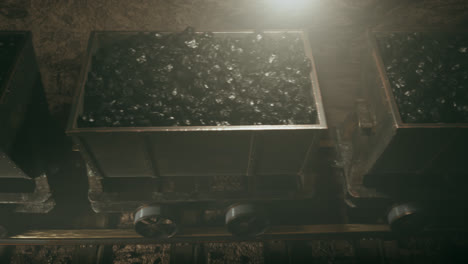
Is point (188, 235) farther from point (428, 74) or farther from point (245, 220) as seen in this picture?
point (428, 74)

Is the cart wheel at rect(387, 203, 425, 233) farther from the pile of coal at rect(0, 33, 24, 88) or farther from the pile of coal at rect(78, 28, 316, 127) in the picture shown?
the pile of coal at rect(0, 33, 24, 88)

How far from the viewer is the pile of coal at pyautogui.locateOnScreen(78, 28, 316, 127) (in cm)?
304

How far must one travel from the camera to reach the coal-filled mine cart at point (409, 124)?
3.03 m

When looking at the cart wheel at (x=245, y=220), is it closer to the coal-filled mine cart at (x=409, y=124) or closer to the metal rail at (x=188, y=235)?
the metal rail at (x=188, y=235)

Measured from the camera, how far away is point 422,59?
3.54 meters

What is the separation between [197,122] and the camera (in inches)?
118

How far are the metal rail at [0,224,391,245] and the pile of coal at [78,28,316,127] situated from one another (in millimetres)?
Result: 1241

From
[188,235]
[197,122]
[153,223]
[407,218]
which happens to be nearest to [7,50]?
[197,122]

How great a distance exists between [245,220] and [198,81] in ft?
4.51

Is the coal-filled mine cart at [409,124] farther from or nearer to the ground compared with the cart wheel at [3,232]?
farther from the ground

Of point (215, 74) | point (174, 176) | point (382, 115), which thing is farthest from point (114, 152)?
point (382, 115)

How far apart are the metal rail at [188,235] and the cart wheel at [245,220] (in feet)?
0.55

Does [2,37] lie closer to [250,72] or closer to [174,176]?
[174,176]

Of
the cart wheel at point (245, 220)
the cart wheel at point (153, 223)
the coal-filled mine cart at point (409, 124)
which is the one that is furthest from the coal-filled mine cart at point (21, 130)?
Result: the coal-filled mine cart at point (409, 124)
